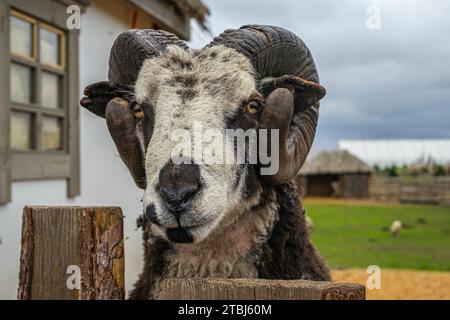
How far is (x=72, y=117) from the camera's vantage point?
22.5 feet

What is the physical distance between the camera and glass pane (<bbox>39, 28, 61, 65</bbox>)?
21.0 feet

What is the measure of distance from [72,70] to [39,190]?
4.98ft

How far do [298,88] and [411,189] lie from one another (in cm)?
3833

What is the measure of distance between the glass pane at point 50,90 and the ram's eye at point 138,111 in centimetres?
342

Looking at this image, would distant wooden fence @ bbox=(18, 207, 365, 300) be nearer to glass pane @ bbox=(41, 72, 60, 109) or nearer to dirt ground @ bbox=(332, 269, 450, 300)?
glass pane @ bbox=(41, 72, 60, 109)

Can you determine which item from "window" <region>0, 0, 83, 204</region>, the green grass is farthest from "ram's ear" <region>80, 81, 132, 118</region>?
the green grass

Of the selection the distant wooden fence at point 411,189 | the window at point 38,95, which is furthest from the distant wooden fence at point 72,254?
the distant wooden fence at point 411,189

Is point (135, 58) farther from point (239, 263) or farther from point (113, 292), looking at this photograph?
point (113, 292)

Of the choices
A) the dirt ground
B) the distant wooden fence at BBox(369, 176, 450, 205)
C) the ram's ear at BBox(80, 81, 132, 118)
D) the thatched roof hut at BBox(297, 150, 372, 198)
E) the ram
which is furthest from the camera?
the thatched roof hut at BBox(297, 150, 372, 198)

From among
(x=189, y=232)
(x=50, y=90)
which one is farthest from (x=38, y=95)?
(x=189, y=232)

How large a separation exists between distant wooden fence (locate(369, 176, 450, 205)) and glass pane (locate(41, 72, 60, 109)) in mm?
33928

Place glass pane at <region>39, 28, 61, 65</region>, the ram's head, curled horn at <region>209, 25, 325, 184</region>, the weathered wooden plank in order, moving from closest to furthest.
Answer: the weathered wooden plank, the ram's head, curled horn at <region>209, 25, 325, 184</region>, glass pane at <region>39, 28, 61, 65</region>

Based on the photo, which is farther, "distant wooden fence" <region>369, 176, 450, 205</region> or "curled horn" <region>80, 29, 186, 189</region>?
"distant wooden fence" <region>369, 176, 450, 205</region>
